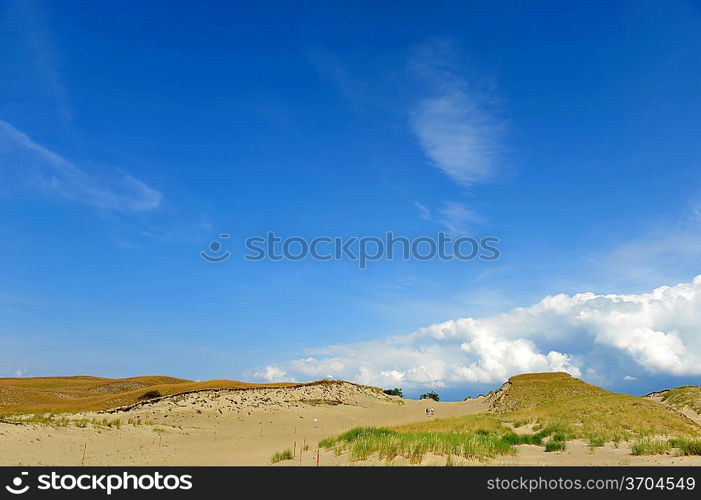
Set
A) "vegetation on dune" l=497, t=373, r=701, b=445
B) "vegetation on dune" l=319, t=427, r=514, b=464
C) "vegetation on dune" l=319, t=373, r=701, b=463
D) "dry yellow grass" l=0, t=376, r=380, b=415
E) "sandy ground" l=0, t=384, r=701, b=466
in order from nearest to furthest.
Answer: "vegetation on dune" l=319, t=427, r=514, b=464, "vegetation on dune" l=319, t=373, r=701, b=463, "sandy ground" l=0, t=384, r=701, b=466, "vegetation on dune" l=497, t=373, r=701, b=445, "dry yellow grass" l=0, t=376, r=380, b=415

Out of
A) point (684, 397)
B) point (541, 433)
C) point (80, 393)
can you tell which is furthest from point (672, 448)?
point (80, 393)

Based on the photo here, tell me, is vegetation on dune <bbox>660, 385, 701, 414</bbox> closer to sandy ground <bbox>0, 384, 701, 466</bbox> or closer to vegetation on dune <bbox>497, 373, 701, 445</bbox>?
vegetation on dune <bbox>497, 373, 701, 445</bbox>

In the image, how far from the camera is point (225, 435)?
4406 cm

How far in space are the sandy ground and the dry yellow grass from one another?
646cm

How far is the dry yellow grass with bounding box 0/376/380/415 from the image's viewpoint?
55.5 metres

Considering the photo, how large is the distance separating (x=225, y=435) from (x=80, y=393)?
45.4 meters

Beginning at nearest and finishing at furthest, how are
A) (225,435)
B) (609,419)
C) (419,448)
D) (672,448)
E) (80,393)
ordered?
1. (419,448)
2. (672,448)
3. (609,419)
4. (225,435)
5. (80,393)

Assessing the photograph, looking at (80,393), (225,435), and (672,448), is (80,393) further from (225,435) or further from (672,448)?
(672,448)

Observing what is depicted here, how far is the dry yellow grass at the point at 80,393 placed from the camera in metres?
55.5

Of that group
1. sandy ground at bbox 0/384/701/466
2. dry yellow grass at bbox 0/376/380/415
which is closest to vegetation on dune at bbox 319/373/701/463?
sandy ground at bbox 0/384/701/466

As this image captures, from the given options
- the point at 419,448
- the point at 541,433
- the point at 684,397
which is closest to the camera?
the point at 419,448
